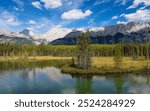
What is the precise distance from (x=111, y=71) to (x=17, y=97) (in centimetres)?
6686

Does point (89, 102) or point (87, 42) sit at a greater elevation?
point (87, 42)

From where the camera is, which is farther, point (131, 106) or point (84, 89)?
point (84, 89)

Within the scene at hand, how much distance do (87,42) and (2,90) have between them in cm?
5304

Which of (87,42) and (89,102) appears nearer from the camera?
(89,102)

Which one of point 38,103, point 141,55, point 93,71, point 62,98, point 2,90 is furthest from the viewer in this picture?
point 141,55

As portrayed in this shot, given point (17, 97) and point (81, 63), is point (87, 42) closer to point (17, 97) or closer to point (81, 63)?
point (81, 63)

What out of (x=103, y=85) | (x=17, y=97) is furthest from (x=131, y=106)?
(x=103, y=85)

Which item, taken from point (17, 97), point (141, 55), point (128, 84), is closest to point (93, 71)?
point (128, 84)

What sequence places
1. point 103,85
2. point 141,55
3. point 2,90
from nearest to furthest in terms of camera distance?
point 2,90, point 103,85, point 141,55

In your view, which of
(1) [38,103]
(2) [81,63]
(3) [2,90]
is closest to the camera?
(1) [38,103]

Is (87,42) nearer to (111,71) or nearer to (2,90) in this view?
(111,71)

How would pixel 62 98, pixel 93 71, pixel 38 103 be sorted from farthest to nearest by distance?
pixel 93 71
pixel 62 98
pixel 38 103

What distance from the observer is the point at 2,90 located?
5766 centimetres

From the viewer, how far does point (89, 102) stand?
26031 mm
